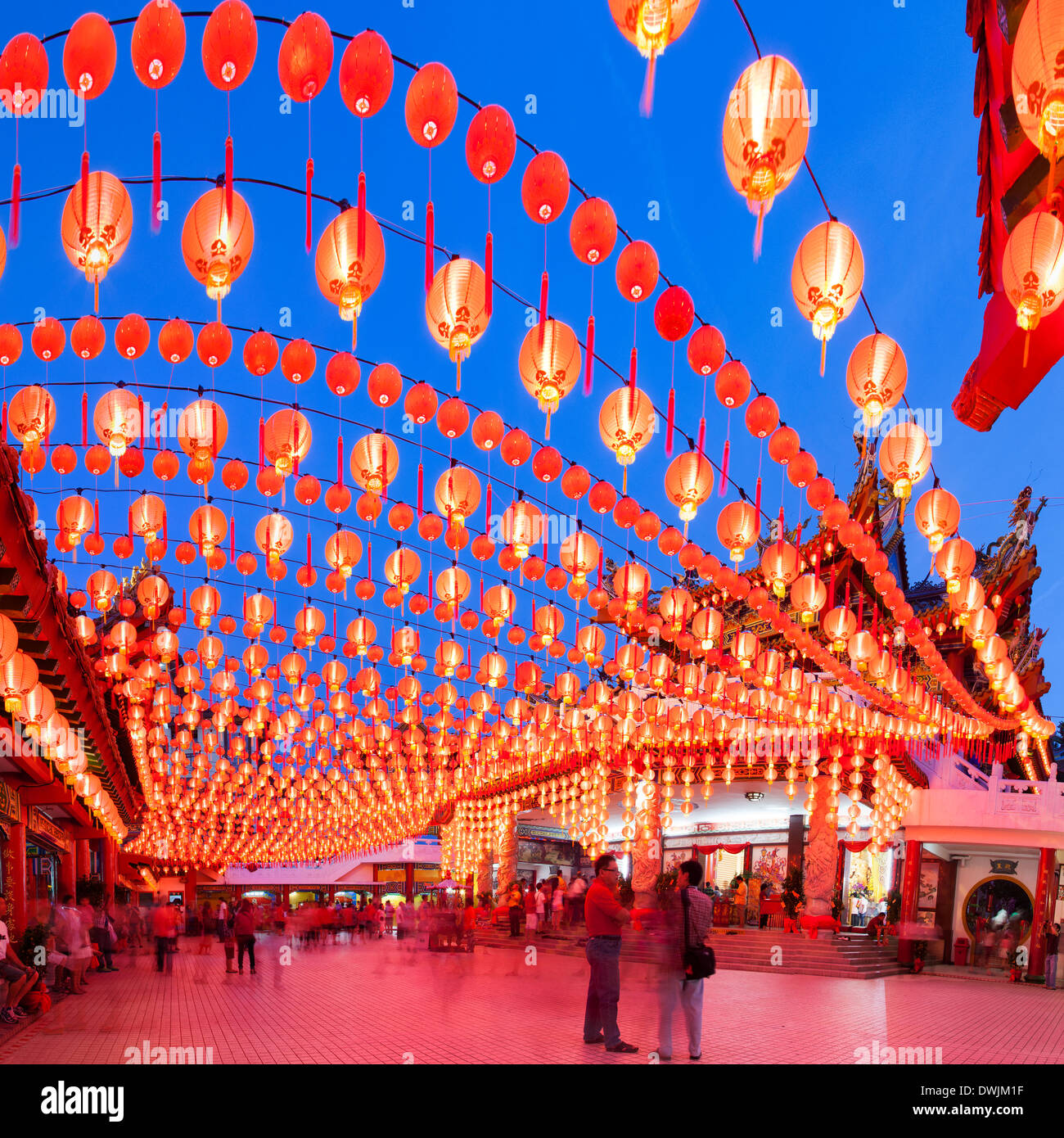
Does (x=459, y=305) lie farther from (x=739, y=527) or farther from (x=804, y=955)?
(x=804, y=955)

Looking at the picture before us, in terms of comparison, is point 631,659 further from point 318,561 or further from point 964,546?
point 318,561

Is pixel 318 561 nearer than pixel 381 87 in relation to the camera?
No

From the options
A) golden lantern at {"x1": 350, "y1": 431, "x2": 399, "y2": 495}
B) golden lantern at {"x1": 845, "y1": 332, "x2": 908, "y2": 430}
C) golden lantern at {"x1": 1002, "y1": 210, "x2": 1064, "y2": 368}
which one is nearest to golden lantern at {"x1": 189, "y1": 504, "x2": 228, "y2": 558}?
golden lantern at {"x1": 350, "y1": 431, "x2": 399, "y2": 495}

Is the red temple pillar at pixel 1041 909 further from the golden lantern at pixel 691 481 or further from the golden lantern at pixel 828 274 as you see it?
the golden lantern at pixel 828 274

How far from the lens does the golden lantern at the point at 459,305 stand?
5.93 metres

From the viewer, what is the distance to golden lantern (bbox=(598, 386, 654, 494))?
7.32 metres

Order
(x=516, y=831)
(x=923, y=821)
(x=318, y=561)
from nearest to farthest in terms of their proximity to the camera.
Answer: (x=923, y=821) → (x=516, y=831) → (x=318, y=561)

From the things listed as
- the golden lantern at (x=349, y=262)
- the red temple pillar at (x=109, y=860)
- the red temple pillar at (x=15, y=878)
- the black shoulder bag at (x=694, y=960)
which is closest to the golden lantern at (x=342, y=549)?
the golden lantern at (x=349, y=262)

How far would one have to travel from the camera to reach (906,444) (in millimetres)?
7801

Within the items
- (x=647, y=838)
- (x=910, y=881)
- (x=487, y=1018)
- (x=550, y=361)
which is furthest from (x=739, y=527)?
(x=647, y=838)

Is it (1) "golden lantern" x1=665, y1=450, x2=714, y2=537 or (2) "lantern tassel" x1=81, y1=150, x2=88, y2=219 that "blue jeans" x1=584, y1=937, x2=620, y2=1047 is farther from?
(2) "lantern tassel" x1=81, y1=150, x2=88, y2=219

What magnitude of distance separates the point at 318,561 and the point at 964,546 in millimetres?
40437

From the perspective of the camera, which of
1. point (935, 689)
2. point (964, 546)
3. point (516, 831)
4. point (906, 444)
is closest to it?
point (906, 444)

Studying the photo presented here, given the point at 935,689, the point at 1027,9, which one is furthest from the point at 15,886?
the point at 935,689
